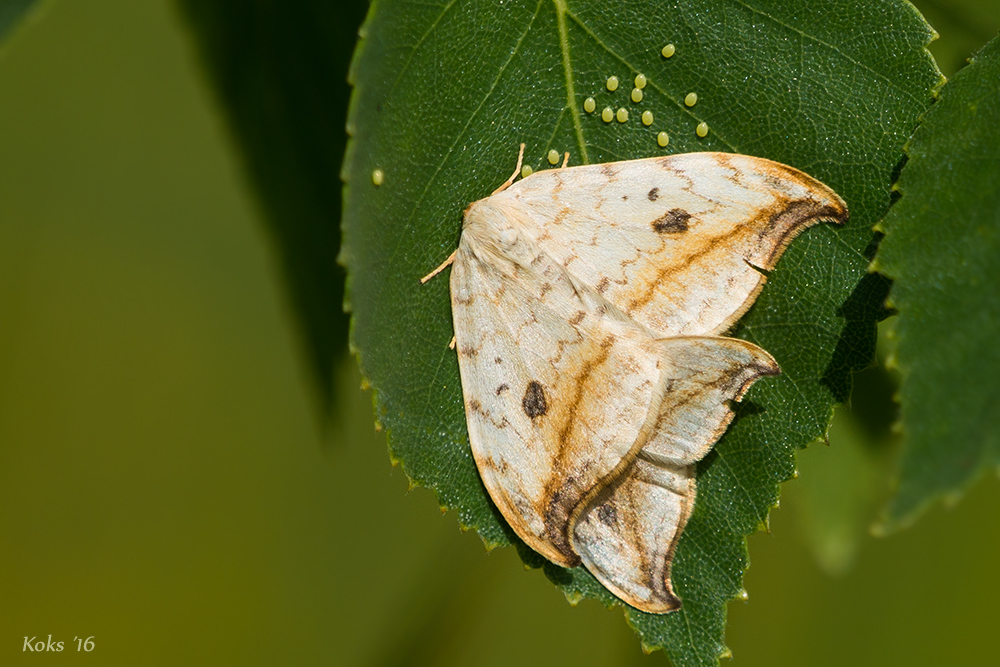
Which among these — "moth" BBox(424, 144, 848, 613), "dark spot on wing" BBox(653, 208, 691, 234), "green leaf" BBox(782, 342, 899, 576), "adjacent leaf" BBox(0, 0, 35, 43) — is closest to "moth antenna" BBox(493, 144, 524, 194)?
"moth" BBox(424, 144, 848, 613)

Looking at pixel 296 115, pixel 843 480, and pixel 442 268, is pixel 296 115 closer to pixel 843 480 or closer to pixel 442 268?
pixel 442 268

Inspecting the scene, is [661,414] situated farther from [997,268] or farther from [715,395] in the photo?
[997,268]

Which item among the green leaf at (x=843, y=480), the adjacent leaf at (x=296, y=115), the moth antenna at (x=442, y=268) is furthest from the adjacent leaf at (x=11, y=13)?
the green leaf at (x=843, y=480)

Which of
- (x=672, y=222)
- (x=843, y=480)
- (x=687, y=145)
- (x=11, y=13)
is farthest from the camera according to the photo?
(x=843, y=480)

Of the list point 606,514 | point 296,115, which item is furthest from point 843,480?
point 296,115

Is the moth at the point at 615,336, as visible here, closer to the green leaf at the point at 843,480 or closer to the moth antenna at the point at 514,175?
the moth antenna at the point at 514,175

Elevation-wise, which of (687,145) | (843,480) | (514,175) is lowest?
(843,480)
